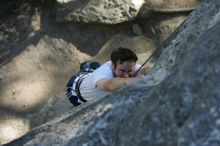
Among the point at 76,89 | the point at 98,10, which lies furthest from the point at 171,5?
the point at 76,89

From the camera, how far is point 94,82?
4344mm

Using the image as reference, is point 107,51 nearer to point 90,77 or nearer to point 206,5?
point 90,77

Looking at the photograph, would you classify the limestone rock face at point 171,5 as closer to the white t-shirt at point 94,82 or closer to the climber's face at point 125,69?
the white t-shirt at point 94,82

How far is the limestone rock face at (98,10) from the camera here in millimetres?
7031

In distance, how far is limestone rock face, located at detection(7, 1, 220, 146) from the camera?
6.17ft

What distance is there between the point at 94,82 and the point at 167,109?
7.80 feet

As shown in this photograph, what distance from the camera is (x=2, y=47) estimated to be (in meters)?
7.20

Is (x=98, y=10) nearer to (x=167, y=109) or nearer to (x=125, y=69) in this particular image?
(x=125, y=69)

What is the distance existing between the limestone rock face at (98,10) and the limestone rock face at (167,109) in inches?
168

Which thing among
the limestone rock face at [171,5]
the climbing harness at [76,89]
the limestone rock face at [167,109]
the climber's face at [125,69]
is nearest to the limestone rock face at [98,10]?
the limestone rock face at [171,5]

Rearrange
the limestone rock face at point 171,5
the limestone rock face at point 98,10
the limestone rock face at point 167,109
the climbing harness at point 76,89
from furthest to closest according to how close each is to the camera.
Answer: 1. the limestone rock face at point 98,10
2. the limestone rock face at point 171,5
3. the climbing harness at point 76,89
4. the limestone rock face at point 167,109

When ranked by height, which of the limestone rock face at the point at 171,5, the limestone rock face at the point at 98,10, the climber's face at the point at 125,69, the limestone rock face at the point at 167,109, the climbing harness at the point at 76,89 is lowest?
the limestone rock face at the point at 167,109

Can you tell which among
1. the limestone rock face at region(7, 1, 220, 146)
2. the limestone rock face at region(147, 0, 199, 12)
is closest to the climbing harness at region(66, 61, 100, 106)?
the limestone rock face at region(7, 1, 220, 146)

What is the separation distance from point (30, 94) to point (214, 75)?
205 inches
